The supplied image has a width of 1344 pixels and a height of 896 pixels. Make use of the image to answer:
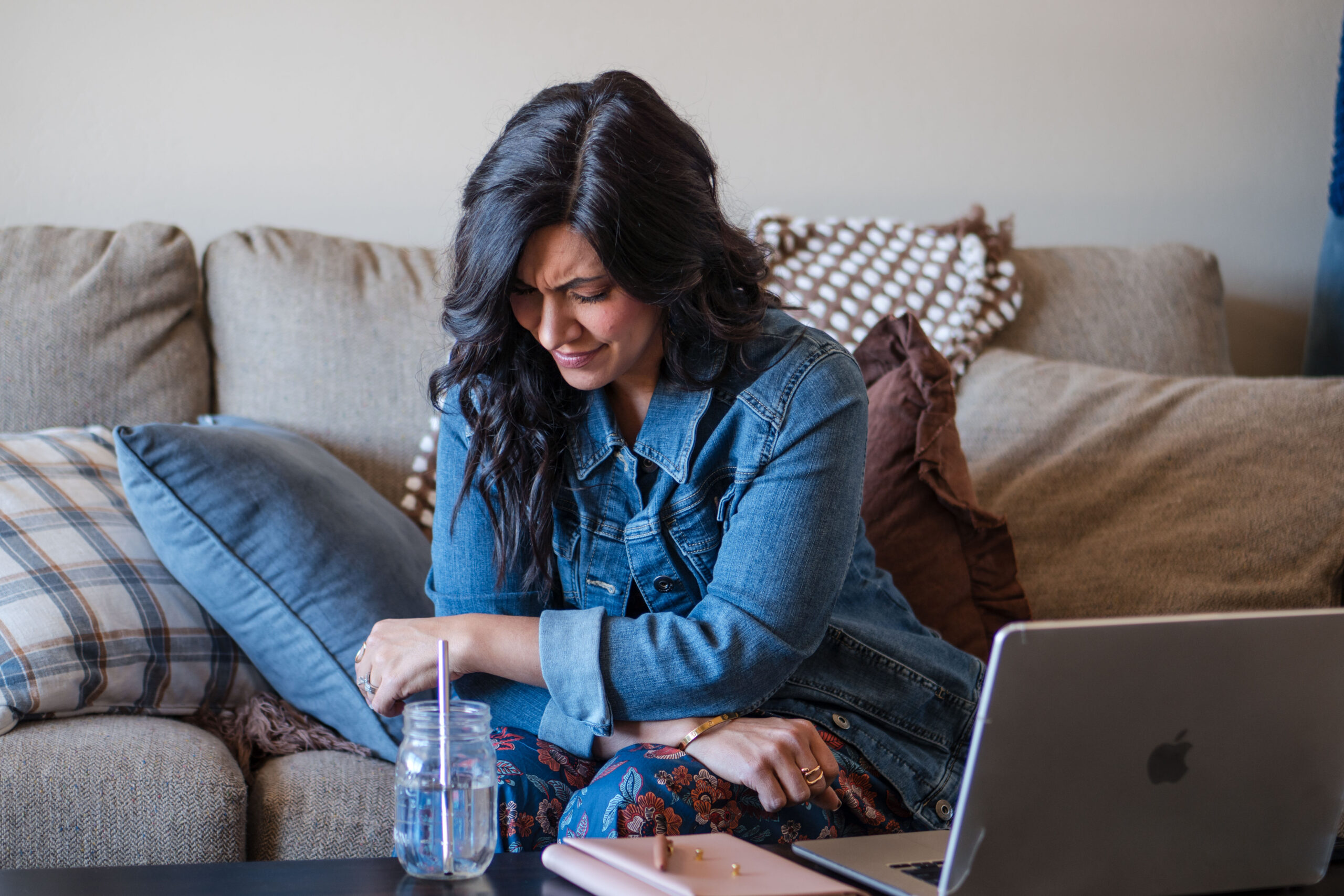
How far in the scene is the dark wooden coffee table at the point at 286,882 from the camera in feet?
2.16

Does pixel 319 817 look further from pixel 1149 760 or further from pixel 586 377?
pixel 1149 760

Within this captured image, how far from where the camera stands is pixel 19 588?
1.12m

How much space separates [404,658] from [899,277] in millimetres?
1033

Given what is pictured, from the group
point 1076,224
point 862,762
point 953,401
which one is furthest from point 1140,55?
point 862,762

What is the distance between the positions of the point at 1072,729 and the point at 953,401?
818 millimetres

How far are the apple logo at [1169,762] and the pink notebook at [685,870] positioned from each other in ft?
0.63

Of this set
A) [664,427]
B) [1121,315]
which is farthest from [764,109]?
[664,427]

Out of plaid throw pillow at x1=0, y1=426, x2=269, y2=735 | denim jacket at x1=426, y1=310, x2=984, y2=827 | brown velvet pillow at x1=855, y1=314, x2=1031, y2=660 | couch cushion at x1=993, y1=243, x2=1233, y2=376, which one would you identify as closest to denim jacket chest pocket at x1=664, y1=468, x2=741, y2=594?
denim jacket at x1=426, y1=310, x2=984, y2=827

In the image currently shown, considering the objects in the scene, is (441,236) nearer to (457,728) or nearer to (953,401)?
(953,401)

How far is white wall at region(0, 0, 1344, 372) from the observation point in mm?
1724

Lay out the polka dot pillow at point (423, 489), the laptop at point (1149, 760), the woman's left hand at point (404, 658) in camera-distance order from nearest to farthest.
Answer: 1. the laptop at point (1149, 760)
2. the woman's left hand at point (404, 658)
3. the polka dot pillow at point (423, 489)

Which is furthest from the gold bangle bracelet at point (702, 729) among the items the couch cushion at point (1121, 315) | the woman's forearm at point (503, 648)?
the couch cushion at point (1121, 315)

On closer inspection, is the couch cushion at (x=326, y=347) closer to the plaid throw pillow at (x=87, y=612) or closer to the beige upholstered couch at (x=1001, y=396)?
the beige upholstered couch at (x=1001, y=396)

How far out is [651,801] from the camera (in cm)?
85
